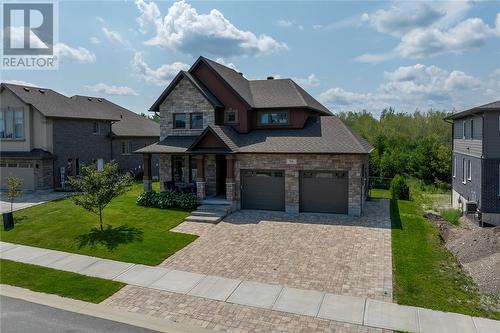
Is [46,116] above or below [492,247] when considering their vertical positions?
above

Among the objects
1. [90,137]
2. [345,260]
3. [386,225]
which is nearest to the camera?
[345,260]

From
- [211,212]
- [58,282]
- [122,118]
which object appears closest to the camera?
[58,282]

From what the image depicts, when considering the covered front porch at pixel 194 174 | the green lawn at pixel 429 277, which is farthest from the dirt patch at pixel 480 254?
the covered front porch at pixel 194 174

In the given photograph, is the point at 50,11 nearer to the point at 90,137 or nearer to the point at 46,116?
the point at 46,116

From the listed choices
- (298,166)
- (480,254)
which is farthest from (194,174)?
(480,254)

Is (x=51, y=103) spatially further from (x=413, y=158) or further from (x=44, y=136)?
(x=413, y=158)

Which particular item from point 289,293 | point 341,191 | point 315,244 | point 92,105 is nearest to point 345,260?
point 315,244
